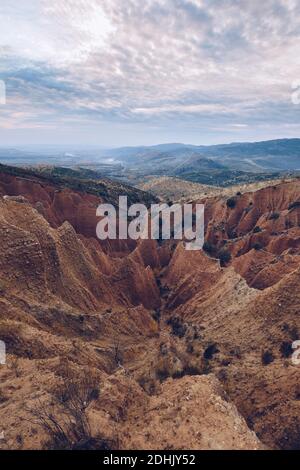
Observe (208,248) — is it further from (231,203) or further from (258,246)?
(231,203)

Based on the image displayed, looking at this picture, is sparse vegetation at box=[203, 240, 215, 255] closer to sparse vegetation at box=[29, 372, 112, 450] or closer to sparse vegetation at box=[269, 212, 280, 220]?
sparse vegetation at box=[269, 212, 280, 220]

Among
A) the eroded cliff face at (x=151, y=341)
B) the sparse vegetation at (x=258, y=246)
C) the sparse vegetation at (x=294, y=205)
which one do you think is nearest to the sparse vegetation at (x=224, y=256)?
the sparse vegetation at (x=258, y=246)

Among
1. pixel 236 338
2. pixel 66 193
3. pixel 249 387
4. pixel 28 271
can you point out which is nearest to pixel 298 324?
pixel 236 338

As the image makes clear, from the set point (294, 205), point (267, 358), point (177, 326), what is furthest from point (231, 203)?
point (267, 358)

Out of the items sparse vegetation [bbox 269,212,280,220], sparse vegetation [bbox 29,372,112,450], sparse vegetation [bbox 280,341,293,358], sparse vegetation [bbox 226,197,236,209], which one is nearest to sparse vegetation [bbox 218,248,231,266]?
sparse vegetation [bbox 269,212,280,220]

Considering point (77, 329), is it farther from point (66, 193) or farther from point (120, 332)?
point (66, 193)

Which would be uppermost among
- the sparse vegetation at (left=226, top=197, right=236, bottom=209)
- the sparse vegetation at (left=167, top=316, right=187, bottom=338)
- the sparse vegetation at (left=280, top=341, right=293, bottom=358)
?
the sparse vegetation at (left=226, top=197, right=236, bottom=209)

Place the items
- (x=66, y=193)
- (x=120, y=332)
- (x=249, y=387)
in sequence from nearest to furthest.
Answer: (x=249, y=387) → (x=120, y=332) → (x=66, y=193)

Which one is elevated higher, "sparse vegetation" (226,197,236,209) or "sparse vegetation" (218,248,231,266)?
"sparse vegetation" (226,197,236,209)
